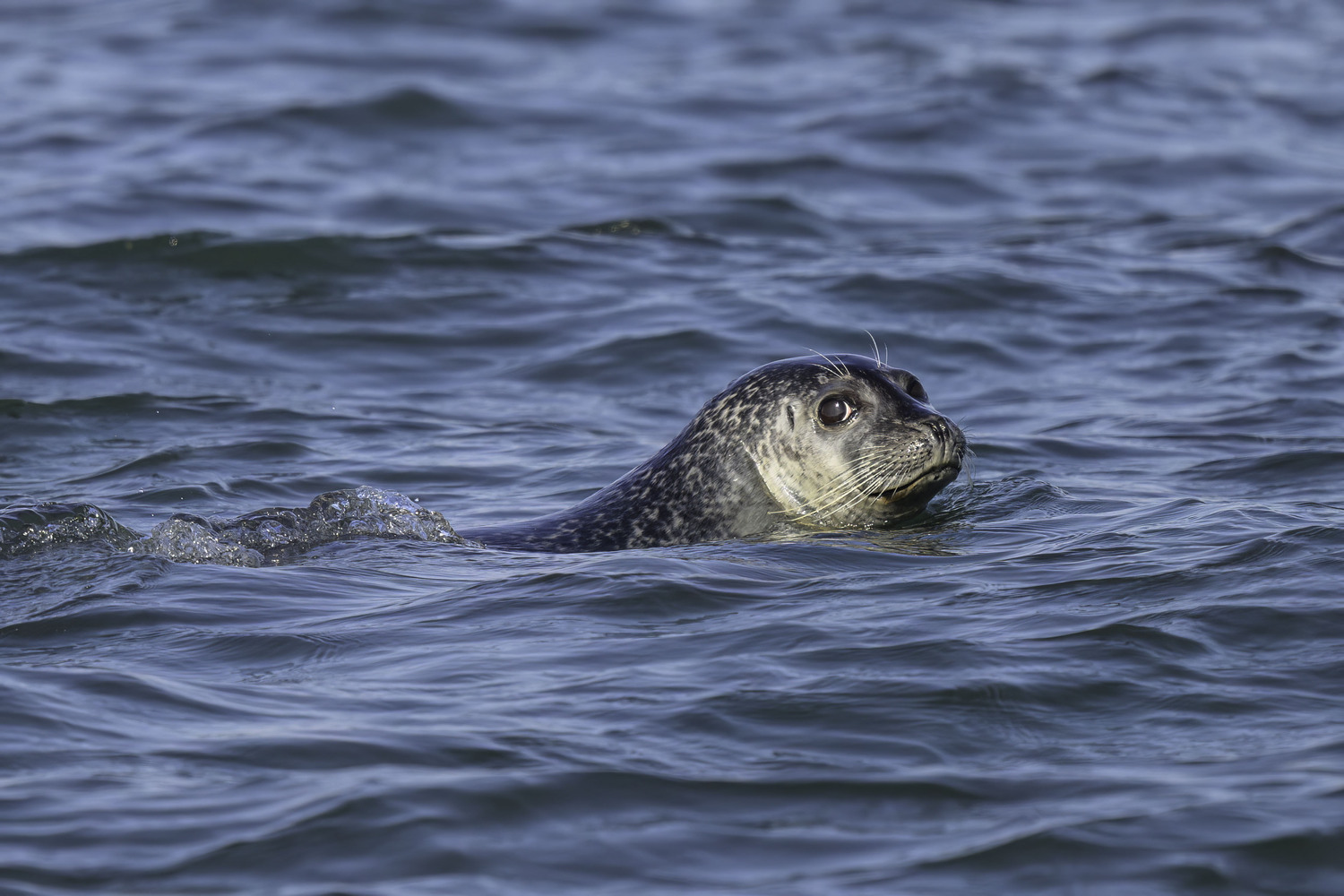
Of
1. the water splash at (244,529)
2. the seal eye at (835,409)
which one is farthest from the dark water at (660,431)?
the seal eye at (835,409)

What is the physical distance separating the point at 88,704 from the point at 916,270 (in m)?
9.57

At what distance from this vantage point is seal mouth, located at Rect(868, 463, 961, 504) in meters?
8.49

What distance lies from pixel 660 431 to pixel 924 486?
3.02m

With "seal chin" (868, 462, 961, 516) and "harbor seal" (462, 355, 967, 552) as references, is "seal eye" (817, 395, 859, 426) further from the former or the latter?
"seal chin" (868, 462, 961, 516)

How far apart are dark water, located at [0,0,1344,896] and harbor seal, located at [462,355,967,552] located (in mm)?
246

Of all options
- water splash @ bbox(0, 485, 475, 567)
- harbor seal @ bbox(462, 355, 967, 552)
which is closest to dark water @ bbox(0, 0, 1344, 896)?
water splash @ bbox(0, 485, 475, 567)

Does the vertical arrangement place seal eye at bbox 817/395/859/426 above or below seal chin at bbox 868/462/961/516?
above

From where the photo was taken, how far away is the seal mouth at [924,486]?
8492 mm

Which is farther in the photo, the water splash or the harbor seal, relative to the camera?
the harbor seal

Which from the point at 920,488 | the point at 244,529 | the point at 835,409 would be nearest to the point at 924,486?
the point at 920,488

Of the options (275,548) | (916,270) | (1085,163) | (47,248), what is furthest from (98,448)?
(1085,163)

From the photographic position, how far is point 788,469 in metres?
8.72

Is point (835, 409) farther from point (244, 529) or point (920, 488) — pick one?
point (244, 529)

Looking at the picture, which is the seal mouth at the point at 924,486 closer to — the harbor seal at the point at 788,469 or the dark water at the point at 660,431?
the harbor seal at the point at 788,469
